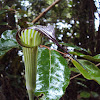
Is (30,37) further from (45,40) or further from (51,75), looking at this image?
(45,40)

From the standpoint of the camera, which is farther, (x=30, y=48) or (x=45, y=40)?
(x=45, y=40)

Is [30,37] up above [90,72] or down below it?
above

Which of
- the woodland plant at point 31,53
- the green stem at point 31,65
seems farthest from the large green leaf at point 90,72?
the green stem at point 31,65

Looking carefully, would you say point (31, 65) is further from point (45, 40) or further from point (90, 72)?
point (45, 40)

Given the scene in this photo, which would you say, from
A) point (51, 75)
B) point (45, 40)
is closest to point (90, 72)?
point (51, 75)

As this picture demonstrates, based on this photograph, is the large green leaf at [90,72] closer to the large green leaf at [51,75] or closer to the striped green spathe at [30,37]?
the large green leaf at [51,75]

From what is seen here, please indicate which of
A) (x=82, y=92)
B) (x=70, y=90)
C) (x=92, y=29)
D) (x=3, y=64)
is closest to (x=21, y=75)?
(x=3, y=64)

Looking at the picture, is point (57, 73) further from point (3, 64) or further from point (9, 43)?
point (3, 64)
